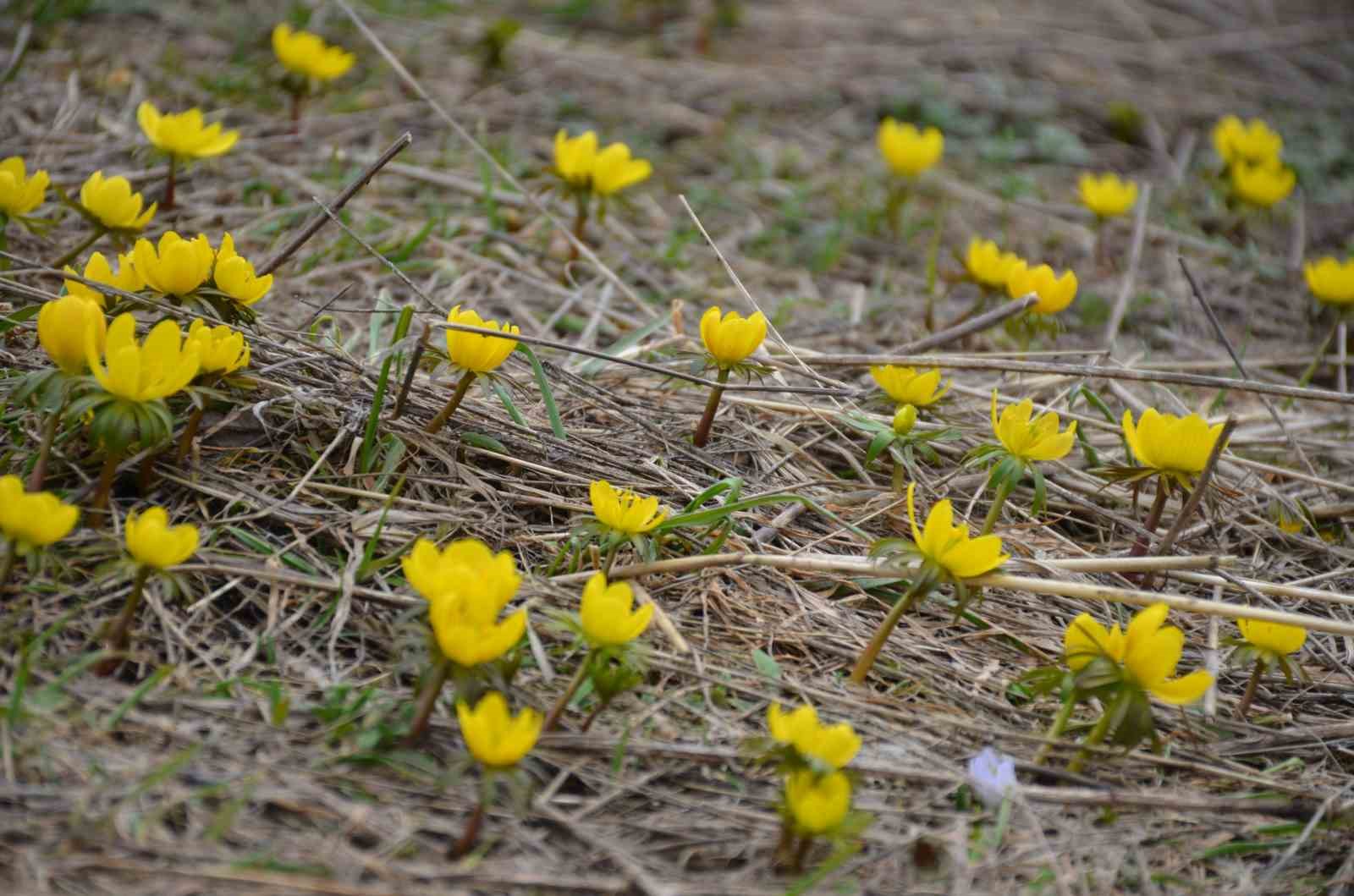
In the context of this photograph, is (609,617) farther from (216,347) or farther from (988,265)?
(988,265)

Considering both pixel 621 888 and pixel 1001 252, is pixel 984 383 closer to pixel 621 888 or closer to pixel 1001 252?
pixel 1001 252

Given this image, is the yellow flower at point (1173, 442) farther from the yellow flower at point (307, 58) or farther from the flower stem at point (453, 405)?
the yellow flower at point (307, 58)

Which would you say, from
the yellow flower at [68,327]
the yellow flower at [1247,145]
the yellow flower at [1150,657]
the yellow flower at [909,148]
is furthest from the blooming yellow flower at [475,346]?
the yellow flower at [1247,145]

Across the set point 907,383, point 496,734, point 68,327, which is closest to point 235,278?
point 68,327

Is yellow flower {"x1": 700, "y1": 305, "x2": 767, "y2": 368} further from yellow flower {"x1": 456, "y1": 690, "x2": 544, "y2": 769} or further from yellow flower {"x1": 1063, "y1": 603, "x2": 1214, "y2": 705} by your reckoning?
yellow flower {"x1": 456, "y1": 690, "x2": 544, "y2": 769}

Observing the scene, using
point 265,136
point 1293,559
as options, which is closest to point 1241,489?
point 1293,559
